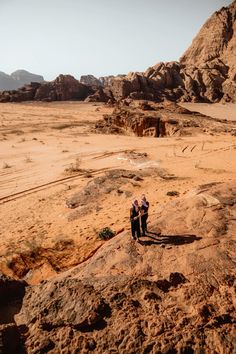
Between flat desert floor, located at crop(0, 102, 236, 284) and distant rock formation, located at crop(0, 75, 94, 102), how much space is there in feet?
136

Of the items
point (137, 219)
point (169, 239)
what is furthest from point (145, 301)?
point (137, 219)

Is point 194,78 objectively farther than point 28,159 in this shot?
Yes

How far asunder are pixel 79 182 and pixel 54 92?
59.3m

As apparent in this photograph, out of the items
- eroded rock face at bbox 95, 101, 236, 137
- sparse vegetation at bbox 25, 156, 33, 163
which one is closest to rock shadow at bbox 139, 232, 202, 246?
sparse vegetation at bbox 25, 156, 33, 163

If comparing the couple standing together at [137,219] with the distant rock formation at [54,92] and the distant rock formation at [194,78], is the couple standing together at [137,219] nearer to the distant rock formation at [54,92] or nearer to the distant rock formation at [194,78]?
the distant rock formation at [194,78]

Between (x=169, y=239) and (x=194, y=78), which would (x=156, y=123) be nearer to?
(x=169, y=239)

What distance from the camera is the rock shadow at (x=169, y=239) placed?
22.6ft

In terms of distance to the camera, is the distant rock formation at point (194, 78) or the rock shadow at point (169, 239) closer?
the rock shadow at point (169, 239)

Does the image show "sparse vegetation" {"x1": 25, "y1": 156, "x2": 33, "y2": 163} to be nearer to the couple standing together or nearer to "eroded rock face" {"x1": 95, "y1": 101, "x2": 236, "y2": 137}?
"eroded rock face" {"x1": 95, "y1": 101, "x2": 236, "y2": 137}

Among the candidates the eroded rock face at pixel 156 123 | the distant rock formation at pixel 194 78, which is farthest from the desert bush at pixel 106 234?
the distant rock formation at pixel 194 78

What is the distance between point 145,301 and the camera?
16.1 feet

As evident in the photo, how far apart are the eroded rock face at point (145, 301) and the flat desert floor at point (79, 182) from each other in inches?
69.8

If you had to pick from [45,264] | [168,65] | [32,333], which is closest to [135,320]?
[32,333]

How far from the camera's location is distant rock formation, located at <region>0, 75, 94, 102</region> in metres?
67.8
